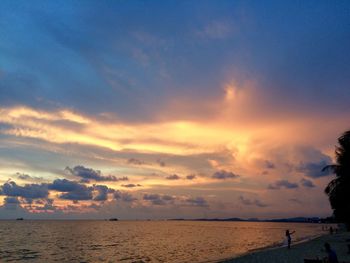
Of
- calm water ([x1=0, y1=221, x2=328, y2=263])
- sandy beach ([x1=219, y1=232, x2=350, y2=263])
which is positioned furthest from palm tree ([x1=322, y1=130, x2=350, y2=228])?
calm water ([x1=0, y1=221, x2=328, y2=263])

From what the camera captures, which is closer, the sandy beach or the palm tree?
the sandy beach

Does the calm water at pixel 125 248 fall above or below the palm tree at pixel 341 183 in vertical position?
below

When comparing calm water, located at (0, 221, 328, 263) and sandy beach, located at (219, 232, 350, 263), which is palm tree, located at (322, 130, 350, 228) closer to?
sandy beach, located at (219, 232, 350, 263)

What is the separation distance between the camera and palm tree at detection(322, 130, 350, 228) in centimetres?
4784

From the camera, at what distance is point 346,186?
47594mm

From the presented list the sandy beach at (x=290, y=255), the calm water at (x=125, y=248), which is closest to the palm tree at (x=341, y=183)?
the sandy beach at (x=290, y=255)

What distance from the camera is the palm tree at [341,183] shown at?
4784 centimetres

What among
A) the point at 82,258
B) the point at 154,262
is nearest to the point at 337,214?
the point at 154,262

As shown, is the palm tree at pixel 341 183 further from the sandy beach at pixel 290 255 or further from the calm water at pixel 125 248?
the calm water at pixel 125 248

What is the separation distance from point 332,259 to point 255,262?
61.4 ft

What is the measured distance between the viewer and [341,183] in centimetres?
4903

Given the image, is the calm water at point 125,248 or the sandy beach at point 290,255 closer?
the sandy beach at point 290,255

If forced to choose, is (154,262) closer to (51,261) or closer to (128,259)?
(128,259)

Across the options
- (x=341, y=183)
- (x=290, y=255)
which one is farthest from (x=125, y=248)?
(x=341, y=183)
